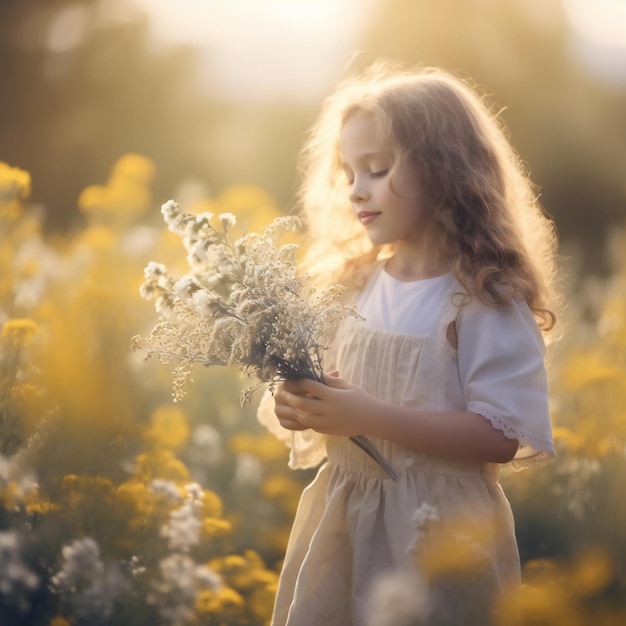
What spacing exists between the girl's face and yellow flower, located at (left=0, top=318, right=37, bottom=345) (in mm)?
857

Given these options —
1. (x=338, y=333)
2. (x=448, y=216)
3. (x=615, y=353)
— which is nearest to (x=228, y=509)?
(x=338, y=333)

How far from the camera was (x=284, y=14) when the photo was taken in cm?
290

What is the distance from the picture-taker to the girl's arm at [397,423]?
148cm

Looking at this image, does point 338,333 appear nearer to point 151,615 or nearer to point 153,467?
point 153,467

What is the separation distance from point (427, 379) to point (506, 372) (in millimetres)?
147

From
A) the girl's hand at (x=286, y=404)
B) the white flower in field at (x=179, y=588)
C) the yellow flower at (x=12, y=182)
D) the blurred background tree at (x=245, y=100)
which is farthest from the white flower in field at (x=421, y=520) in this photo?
the blurred background tree at (x=245, y=100)

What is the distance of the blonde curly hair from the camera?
5.37 ft

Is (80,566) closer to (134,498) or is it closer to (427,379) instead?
(134,498)

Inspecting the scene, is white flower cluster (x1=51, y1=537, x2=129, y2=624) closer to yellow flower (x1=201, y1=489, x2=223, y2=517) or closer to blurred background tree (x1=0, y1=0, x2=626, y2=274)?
yellow flower (x1=201, y1=489, x2=223, y2=517)

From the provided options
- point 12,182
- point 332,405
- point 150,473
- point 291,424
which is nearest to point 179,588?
point 150,473

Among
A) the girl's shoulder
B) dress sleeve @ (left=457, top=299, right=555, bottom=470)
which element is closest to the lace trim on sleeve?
dress sleeve @ (left=457, top=299, right=555, bottom=470)

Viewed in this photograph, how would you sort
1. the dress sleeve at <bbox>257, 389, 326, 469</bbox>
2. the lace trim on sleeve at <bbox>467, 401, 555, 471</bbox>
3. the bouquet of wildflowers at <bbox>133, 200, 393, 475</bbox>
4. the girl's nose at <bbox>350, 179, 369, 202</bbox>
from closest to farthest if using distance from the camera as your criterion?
the bouquet of wildflowers at <bbox>133, 200, 393, 475</bbox> < the lace trim on sleeve at <bbox>467, 401, 555, 471</bbox> < the girl's nose at <bbox>350, 179, 369, 202</bbox> < the dress sleeve at <bbox>257, 389, 326, 469</bbox>

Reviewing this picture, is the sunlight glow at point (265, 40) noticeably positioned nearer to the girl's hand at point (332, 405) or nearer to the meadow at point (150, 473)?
the meadow at point (150, 473)

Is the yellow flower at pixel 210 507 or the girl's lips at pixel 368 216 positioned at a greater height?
the girl's lips at pixel 368 216
